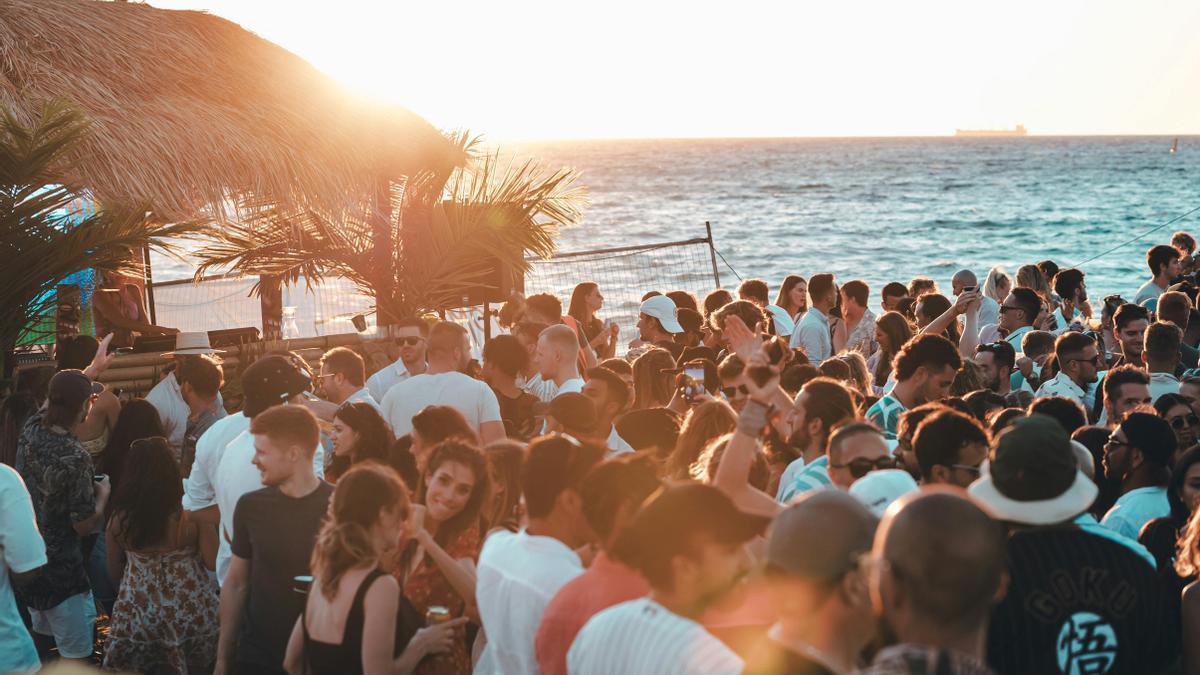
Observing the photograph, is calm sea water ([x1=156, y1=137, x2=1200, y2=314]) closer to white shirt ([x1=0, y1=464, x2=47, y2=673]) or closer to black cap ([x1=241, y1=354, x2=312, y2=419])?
black cap ([x1=241, y1=354, x2=312, y2=419])

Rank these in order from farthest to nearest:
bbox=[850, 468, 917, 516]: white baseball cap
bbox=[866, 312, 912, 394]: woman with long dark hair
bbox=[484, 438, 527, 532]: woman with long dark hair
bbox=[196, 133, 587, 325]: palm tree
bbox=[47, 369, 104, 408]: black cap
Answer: bbox=[196, 133, 587, 325]: palm tree, bbox=[866, 312, 912, 394]: woman with long dark hair, bbox=[47, 369, 104, 408]: black cap, bbox=[484, 438, 527, 532]: woman with long dark hair, bbox=[850, 468, 917, 516]: white baseball cap

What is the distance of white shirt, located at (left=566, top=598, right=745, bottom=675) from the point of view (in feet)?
8.75

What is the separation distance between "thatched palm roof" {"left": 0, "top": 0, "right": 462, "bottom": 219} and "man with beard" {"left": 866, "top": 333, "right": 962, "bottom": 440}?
15.6 ft

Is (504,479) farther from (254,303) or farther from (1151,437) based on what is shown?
(254,303)

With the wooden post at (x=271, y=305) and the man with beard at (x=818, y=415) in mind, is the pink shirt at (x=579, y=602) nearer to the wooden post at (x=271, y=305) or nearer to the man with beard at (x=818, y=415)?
the man with beard at (x=818, y=415)

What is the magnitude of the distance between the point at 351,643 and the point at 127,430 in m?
3.31

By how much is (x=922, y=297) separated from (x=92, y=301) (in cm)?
718

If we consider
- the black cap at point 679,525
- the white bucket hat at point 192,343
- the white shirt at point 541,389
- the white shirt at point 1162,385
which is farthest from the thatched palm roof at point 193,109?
the white shirt at point 1162,385

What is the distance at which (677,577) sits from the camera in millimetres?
2740

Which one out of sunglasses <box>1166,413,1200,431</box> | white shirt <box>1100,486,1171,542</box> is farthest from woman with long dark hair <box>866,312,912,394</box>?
white shirt <box>1100,486,1171,542</box>

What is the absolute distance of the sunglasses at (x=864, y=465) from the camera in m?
4.02

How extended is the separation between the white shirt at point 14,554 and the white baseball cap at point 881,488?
3.08 m

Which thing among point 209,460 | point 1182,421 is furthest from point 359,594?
point 1182,421

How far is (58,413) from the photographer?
18.9ft
